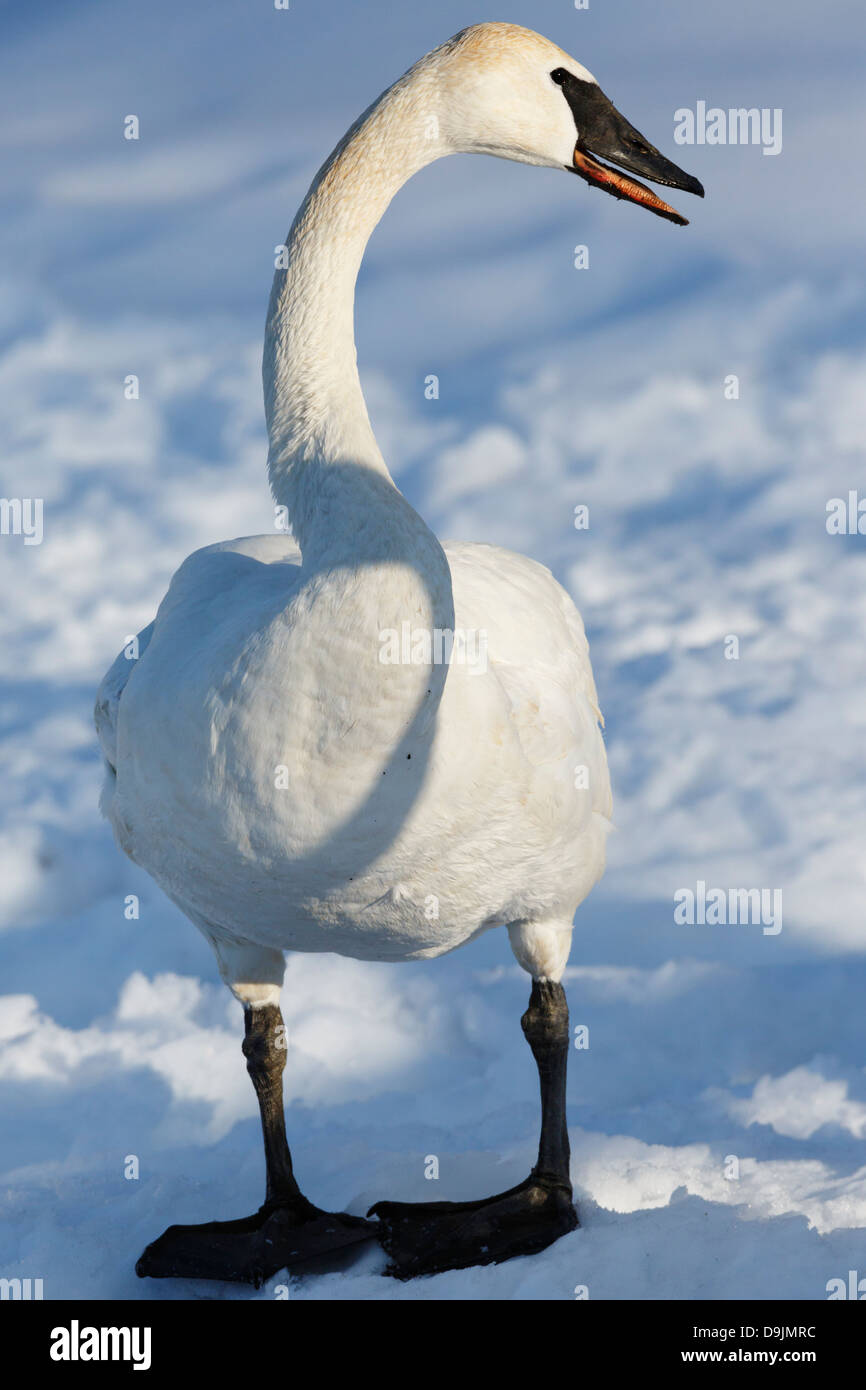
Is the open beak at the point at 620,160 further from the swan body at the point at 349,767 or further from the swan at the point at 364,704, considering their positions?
the swan body at the point at 349,767

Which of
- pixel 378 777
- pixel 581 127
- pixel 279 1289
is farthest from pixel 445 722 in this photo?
pixel 279 1289

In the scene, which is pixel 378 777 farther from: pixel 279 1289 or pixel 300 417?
pixel 279 1289

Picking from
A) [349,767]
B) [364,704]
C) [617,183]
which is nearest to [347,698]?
[364,704]

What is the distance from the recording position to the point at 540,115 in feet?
15.1

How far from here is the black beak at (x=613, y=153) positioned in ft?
15.3

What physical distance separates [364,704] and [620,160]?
6.65 ft

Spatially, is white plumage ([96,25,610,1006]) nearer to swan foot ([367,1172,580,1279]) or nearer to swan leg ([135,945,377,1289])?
swan leg ([135,945,377,1289])

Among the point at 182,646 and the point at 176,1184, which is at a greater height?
the point at 182,646

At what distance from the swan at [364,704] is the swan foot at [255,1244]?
0.04 ft

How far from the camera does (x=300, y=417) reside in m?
4.53

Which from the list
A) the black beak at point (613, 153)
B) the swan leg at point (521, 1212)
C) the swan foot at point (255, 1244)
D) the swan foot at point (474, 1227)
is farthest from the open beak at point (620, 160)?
the swan foot at point (255, 1244)

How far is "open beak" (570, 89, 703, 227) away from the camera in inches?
184

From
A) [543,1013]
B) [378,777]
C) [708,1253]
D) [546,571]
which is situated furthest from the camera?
[546,571]

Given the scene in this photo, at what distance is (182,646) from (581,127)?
7.39ft
